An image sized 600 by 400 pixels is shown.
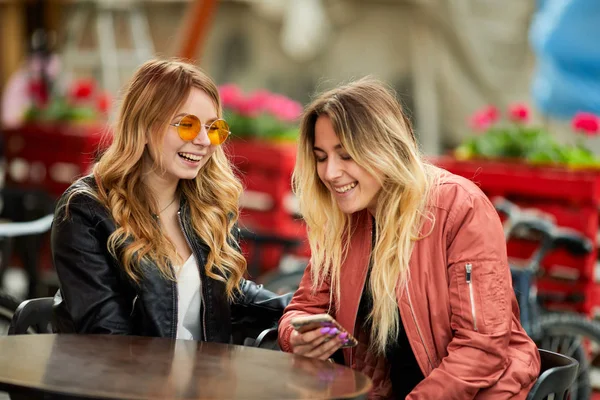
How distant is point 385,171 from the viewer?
3.31 meters

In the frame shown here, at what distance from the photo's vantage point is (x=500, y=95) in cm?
1600

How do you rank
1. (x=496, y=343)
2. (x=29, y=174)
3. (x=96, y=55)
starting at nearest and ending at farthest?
(x=496, y=343), (x=29, y=174), (x=96, y=55)

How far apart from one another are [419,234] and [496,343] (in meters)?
0.40

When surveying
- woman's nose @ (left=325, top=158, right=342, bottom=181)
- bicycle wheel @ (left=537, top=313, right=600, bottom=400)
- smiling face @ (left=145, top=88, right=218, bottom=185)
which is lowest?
bicycle wheel @ (left=537, top=313, right=600, bottom=400)

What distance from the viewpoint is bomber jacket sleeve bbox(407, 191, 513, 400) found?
3.14 metres

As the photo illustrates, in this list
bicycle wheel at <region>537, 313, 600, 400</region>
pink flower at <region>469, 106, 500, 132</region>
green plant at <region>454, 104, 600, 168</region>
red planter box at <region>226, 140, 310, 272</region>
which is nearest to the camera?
bicycle wheel at <region>537, 313, 600, 400</region>

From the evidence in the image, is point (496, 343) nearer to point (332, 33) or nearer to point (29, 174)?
point (29, 174)

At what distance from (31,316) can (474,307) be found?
4.95ft

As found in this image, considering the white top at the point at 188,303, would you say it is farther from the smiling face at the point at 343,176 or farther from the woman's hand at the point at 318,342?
the smiling face at the point at 343,176

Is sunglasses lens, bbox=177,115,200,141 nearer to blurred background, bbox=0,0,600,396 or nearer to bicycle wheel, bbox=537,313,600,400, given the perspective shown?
blurred background, bbox=0,0,600,396

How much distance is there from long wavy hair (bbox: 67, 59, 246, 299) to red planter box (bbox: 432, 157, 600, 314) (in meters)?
3.13

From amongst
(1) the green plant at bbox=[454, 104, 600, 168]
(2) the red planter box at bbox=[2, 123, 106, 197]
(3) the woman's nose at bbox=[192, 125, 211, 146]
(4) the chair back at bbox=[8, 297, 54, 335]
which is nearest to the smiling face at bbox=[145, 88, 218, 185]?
(3) the woman's nose at bbox=[192, 125, 211, 146]

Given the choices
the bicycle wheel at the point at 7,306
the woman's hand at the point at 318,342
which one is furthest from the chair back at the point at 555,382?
the bicycle wheel at the point at 7,306

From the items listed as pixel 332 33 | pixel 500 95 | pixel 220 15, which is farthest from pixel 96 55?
pixel 500 95
